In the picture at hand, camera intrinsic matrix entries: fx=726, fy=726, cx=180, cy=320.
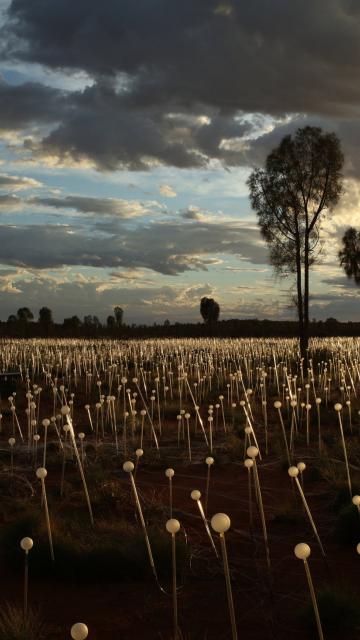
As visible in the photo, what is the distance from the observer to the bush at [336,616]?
4848 mm

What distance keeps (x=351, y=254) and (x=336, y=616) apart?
47.2 meters

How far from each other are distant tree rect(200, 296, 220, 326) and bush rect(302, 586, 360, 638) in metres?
64.8

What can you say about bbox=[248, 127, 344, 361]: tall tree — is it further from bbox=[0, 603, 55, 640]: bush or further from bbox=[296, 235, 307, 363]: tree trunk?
bbox=[0, 603, 55, 640]: bush

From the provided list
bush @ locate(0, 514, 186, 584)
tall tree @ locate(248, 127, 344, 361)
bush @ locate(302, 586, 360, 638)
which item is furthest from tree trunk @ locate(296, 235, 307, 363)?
bush @ locate(302, 586, 360, 638)

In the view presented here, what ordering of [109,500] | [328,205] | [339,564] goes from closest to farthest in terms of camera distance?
[339,564], [109,500], [328,205]

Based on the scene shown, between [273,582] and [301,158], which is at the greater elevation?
[301,158]

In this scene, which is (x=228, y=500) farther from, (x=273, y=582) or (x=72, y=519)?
(x=273, y=582)

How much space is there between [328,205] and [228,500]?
20.3m

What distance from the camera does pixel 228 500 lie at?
28.9 feet

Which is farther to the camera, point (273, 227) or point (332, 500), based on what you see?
point (273, 227)

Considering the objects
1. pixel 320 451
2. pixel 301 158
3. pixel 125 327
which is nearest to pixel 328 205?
pixel 301 158

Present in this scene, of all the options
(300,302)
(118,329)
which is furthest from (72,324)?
(300,302)

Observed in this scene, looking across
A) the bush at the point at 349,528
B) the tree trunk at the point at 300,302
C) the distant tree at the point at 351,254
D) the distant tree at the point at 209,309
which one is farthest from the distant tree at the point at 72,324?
the bush at the point at 349,528

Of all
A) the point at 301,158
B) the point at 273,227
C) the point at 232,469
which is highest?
the point at 301,158
